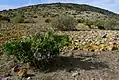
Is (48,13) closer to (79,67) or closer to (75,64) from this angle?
(75,64)

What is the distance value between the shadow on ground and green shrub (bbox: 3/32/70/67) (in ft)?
0.83

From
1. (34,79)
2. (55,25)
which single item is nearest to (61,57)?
(34,79)

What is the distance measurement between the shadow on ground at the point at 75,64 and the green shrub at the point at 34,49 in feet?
0.83

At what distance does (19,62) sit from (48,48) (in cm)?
95

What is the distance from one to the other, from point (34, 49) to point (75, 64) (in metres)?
1.13

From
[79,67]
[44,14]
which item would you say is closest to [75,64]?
[79,67]

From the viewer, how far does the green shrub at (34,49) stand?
8.09 m

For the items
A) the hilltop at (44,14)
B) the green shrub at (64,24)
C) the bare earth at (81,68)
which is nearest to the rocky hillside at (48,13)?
the hilltop at (44,14)

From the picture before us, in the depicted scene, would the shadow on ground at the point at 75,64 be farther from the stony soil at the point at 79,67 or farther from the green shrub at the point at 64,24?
the green shrub at the point at 64,24

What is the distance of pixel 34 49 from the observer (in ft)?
26.5

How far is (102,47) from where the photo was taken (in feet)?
32.3

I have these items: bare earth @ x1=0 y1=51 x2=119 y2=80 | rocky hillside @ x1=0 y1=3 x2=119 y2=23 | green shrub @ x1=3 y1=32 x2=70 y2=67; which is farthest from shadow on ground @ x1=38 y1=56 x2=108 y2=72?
rocky hillside @ x1=0 y1=3 x2=119 y2=23

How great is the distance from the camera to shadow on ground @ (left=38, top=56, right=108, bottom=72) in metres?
8.04

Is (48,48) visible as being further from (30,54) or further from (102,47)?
(102,47)
